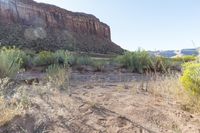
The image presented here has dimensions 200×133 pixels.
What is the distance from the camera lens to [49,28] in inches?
2183

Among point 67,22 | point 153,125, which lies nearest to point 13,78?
point 153,125

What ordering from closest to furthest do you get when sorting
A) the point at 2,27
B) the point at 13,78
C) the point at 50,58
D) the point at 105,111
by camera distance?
the point at 105,111 → the point at 13,78 → the point at 50,58 → the point at 2,27

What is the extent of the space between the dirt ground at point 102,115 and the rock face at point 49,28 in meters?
33.0

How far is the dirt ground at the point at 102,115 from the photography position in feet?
16.6

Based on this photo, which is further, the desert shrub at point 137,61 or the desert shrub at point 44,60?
the desert shrub at point 44,60

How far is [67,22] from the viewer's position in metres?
61.3

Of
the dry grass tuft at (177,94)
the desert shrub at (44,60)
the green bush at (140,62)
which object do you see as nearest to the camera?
the dry grass tuft at (177,94)

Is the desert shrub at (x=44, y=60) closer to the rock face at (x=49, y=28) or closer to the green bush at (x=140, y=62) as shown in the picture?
the green bush at (x=140, y=62)

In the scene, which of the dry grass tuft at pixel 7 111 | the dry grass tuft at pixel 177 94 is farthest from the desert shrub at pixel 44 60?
the dry grass tuft at pixel 7 111

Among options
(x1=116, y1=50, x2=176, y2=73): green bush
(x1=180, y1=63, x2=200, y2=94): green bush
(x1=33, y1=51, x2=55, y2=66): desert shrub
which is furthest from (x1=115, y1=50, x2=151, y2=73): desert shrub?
(x1=180, y1=63, x2=200, y2=94): green bush

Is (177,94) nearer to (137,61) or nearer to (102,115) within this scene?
(102,115)

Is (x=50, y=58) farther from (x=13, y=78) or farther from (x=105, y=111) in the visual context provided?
(x=105, y=111)

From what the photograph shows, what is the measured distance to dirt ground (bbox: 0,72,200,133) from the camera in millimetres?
5047

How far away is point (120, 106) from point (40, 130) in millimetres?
1627
